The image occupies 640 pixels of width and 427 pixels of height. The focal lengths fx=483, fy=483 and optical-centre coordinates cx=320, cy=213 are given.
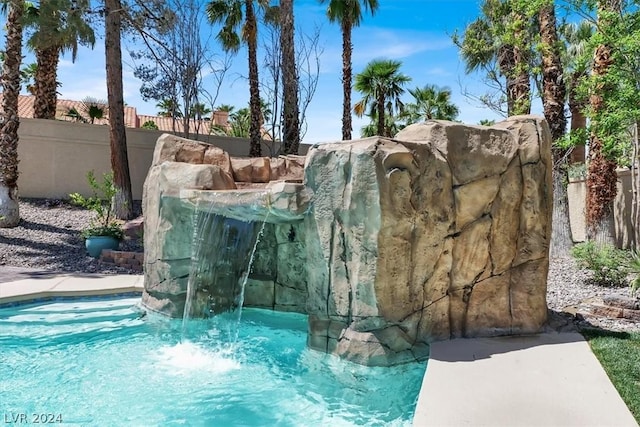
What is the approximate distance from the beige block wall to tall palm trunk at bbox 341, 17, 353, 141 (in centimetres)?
639

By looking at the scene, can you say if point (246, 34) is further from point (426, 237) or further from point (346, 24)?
point (426, 237)

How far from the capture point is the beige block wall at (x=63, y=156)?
1450cm

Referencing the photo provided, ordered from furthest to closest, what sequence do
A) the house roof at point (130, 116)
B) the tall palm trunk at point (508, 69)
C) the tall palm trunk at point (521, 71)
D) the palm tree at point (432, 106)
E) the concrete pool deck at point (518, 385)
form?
the house roof at point (130, 116) → the palm tree at point (432, 106) → the tall palm trunk at point (508, 69) → the tall palm trunk at point (521, 71) → the concrete pool deck at point (518, 385)

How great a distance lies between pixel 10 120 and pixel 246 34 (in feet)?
24.2

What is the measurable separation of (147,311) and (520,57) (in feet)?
30.4

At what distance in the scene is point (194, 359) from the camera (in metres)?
5.41

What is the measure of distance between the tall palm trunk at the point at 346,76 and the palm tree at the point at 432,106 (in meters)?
6.77

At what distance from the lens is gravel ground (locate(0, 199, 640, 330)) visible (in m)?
7.14

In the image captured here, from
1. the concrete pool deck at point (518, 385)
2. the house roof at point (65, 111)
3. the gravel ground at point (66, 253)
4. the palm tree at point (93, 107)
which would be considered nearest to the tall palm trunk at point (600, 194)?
the gravel ground at point (66, 253)

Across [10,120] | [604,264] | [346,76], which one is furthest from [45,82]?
[604,264]

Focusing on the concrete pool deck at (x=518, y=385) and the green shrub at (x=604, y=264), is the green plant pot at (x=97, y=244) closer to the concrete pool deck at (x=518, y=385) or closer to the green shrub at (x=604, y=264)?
the concrete pool deck at (x=518, y=385)

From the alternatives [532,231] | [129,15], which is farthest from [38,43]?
[532,231]

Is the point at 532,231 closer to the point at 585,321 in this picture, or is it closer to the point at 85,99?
the point at 585,321

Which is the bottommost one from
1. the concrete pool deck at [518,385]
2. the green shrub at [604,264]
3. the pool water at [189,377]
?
the pool water at [189,377]
